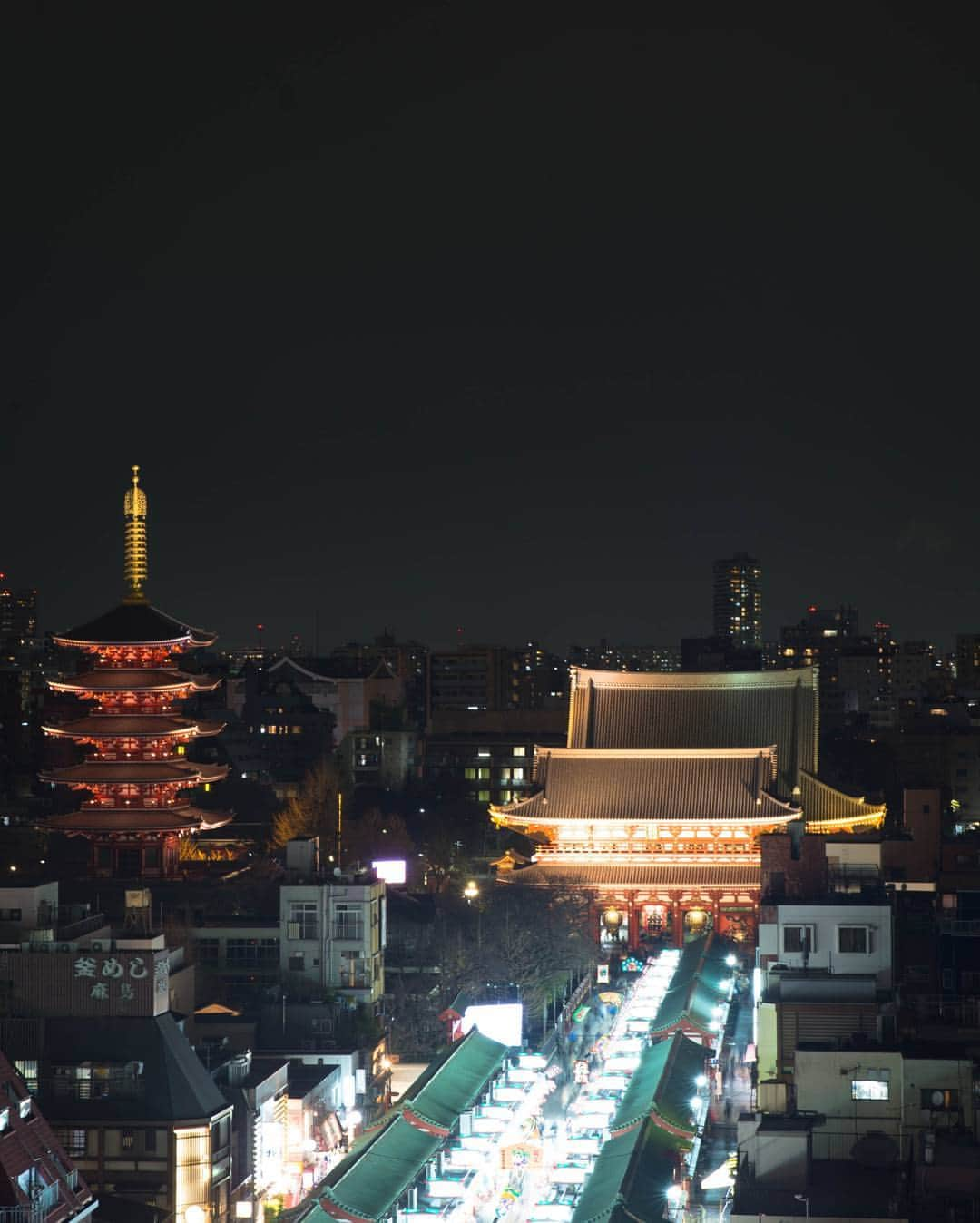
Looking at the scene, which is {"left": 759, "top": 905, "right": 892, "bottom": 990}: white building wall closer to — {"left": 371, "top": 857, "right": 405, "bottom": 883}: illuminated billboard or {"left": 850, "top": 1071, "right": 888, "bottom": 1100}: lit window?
{"left": 850, "top": 1071, "right": 888, "bottom": 1100}: lit window

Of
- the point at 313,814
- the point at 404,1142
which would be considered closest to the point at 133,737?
the point at 313,814

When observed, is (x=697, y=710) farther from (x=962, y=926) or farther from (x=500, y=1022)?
(x=962, y=926)

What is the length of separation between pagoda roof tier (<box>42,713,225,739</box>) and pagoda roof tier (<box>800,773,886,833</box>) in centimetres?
1627

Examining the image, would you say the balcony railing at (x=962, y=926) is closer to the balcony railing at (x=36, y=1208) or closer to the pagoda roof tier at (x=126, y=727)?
the balcony railing at (x=36, y=1208)

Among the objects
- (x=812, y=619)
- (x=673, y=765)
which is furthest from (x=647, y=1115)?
(x=812, y=619)

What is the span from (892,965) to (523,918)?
59.7ft

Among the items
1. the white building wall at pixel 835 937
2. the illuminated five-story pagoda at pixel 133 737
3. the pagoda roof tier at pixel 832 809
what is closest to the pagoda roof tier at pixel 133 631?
the illuminated five-story pagoda at pixel 133 737

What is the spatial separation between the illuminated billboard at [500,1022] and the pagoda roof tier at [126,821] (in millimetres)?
21172

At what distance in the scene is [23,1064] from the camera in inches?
1255

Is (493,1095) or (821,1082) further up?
(821,1082)

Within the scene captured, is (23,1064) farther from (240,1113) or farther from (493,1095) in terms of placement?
(493,1095)

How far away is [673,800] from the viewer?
59.3 m

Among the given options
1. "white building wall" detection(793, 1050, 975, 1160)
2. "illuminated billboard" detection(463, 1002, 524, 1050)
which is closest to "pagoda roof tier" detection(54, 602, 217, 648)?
"illuminated billboard" detection(463, 1002, 524, 1050)

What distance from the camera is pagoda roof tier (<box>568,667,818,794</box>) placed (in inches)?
2500
